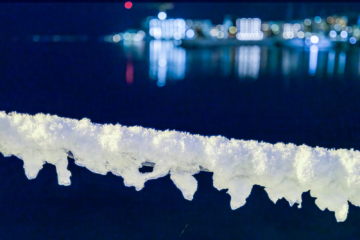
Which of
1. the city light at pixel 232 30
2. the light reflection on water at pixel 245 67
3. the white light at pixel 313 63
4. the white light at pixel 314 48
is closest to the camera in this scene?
the light reflection on water at pixel 245 67

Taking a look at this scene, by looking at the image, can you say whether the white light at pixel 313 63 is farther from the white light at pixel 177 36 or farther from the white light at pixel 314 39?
the white light at pixel 177 36

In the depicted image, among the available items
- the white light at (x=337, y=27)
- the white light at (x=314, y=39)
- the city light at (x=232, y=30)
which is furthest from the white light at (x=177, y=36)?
the white light at (x=337, y=27)

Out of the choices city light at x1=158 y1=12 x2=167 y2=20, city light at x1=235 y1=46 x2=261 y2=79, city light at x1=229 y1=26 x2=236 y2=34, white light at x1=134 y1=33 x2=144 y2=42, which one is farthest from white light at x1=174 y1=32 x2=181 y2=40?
city light at x1=235 y1=46 x2=261 y2=79

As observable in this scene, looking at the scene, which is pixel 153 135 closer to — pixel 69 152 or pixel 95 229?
pixel 69 152

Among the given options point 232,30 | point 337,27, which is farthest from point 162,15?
point 337,27

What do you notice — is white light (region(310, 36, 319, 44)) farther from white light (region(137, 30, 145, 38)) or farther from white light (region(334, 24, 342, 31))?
white light (region(137, 30, 145, 38))

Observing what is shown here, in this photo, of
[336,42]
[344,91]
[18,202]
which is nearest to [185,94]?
[344,91]

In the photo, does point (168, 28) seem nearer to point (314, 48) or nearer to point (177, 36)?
point (177, 36)
